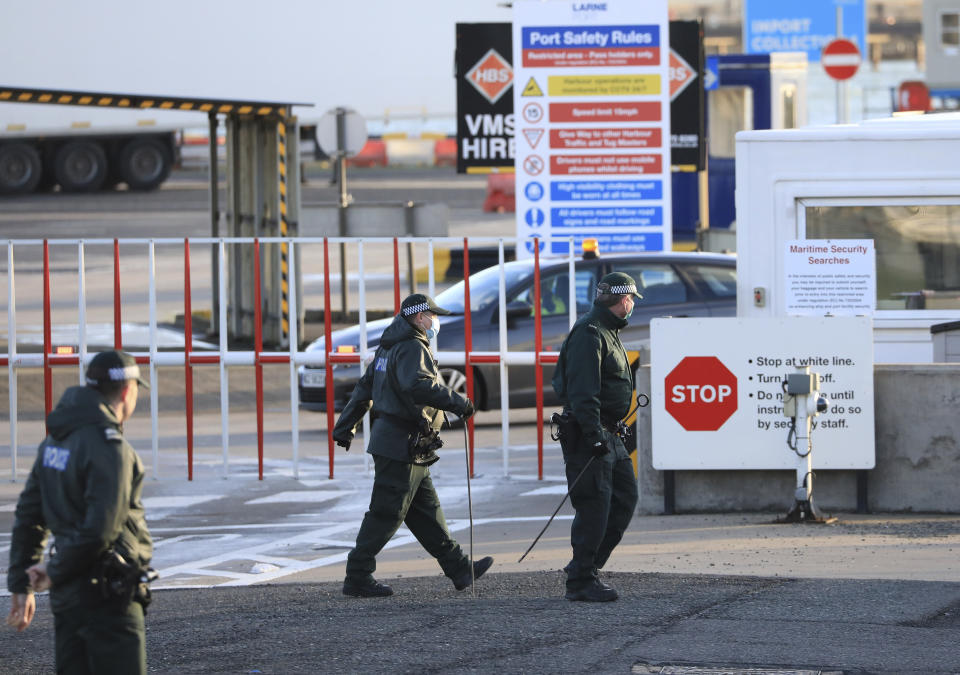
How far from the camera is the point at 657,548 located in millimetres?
9914

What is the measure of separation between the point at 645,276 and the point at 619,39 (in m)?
3.14

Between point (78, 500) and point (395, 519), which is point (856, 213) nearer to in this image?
point (395, 519)

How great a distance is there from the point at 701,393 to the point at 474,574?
2.73 m

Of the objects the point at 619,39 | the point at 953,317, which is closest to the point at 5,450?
the point at 619,39

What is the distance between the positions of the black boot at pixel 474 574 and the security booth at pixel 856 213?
3842mm

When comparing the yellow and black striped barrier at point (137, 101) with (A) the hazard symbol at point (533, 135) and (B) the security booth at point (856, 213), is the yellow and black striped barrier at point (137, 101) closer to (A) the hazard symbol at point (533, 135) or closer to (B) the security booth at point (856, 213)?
(A) the hazard symbol at point (533, 135)

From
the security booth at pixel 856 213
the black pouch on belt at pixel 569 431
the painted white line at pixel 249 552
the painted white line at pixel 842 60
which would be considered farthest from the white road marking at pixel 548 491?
the painted white line at pixel 842 60

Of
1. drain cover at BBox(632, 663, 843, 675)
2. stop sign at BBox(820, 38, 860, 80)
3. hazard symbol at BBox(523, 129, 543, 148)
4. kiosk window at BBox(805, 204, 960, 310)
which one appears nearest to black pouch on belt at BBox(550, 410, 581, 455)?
drain cover at BBox(632, 663, 843, 675)

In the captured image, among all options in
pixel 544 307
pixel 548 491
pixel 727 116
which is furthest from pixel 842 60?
pixel 548 491

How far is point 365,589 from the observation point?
8602mm

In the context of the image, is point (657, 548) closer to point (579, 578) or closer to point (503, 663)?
point (579, 578)

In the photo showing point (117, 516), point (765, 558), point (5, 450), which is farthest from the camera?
point (5, 450)

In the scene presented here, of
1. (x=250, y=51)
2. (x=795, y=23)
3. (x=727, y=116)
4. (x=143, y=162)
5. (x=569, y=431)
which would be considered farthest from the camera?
(x=795, y=23)

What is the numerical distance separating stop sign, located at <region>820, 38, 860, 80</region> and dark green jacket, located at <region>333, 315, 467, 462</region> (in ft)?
71.8
